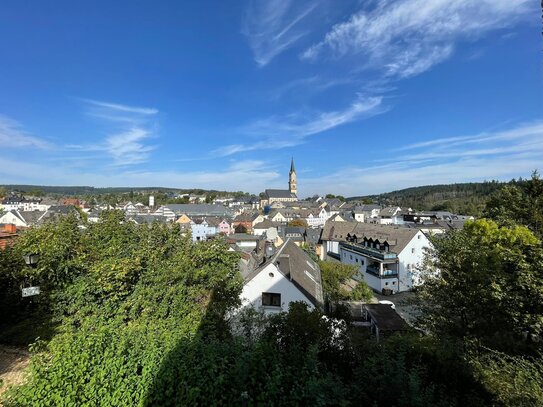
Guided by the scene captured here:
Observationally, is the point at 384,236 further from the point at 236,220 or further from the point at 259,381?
the point at 236,220

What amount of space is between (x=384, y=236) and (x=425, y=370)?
90.4ft

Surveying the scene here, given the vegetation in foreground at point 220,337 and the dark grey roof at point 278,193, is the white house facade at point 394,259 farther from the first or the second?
the dark grey roof at point 278,193

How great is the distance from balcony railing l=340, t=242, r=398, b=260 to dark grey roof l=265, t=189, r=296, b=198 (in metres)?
106

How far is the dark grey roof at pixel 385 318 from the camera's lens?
15.6 meters

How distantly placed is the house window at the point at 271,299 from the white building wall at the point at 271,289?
0.51 ft

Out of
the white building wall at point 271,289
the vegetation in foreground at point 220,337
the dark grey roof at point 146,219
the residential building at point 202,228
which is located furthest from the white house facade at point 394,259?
the residential building at point 202,228

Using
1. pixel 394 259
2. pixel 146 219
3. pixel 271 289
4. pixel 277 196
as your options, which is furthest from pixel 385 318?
pixel 277 196

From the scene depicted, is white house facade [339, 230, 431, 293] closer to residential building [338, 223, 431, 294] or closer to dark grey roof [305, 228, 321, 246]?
residential building [338, 223, 431, 294]

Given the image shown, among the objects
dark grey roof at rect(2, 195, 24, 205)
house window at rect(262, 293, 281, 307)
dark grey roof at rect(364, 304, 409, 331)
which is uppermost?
dark grey roof at rect(2, 195, 24, 205)

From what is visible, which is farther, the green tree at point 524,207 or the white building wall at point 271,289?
the green tree at point 524,207

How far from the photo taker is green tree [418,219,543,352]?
344 inches

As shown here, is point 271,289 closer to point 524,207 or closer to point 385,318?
point 385,318

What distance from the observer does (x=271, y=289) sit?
1398 cm

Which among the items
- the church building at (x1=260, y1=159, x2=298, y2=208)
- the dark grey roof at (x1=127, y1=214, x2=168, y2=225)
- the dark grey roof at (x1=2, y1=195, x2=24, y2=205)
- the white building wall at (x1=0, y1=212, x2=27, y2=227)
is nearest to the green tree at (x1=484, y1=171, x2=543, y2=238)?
the dark grey roof at (x1=127, y1=214, x2=168, y2=225)
